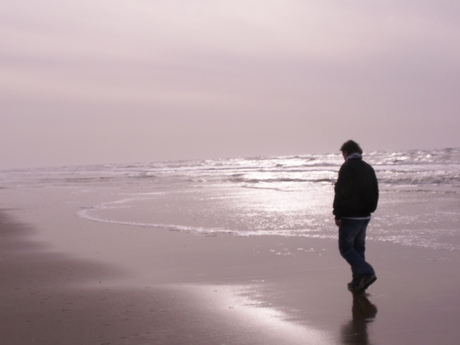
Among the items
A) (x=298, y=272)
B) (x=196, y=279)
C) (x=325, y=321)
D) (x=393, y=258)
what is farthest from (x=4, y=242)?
(x=325, y=321)

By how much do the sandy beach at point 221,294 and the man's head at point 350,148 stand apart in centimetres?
148

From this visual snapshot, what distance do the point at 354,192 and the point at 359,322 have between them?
1.59 metres

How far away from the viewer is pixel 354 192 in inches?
250

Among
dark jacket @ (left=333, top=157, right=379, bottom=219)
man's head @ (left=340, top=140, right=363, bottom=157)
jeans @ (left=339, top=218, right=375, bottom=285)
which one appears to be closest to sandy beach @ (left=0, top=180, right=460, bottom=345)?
jeans @ (left=339, top=218, right=375, bottom=285)

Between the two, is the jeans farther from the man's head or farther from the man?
the man's head

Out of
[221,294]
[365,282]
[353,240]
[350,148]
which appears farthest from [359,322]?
[350,148]

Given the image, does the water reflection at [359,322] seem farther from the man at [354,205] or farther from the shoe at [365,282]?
the man at [354,205]

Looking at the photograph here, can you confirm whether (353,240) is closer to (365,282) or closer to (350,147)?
(365,282)

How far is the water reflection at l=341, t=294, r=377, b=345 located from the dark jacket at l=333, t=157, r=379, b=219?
88cm

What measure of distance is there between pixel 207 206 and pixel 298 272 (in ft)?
33.4

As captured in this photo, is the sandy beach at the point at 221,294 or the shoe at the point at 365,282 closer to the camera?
the sandy beach at the point at 221,294

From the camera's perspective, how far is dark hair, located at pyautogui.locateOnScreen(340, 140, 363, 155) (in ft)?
21.6

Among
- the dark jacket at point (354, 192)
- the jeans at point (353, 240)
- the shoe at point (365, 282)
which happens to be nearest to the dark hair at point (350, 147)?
the dark jacket at point (354, 192)

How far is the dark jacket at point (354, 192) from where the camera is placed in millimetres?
6352
